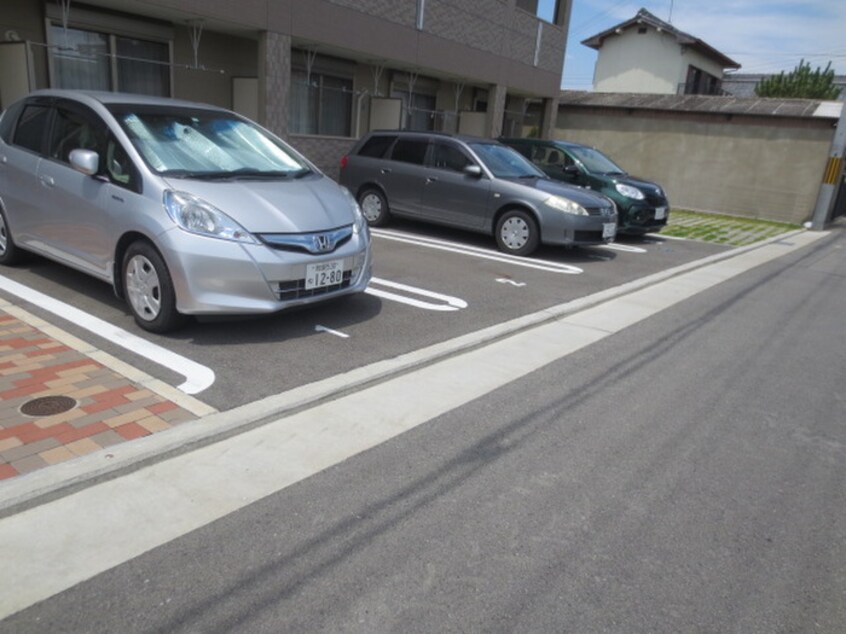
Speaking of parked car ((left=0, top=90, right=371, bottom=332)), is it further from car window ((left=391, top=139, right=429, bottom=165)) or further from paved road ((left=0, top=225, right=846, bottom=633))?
car window ((left=391, top=139, right=429, bottom=165))

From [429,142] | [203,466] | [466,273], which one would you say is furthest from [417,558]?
[429,142]

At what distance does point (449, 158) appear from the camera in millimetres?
9508

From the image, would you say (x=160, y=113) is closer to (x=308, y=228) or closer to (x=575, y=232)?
(x=308, y=228)

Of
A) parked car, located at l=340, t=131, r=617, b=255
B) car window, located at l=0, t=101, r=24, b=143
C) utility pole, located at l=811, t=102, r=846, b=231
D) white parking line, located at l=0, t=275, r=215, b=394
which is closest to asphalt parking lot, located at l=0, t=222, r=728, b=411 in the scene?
white parking line, located at l=0, t=275, r=215, b=394

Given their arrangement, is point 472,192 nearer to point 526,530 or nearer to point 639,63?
point 526,530

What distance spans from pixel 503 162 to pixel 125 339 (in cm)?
659

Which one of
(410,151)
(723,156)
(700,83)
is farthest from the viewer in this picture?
(700,83)

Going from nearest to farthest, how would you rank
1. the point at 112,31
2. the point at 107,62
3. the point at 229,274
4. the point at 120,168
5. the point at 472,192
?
the point at 229,274, the point at 120,168, the point at 472,192, the point at 112,31, the point at 107,62

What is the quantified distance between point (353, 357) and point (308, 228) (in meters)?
1.02

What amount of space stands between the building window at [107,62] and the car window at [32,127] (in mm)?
4619

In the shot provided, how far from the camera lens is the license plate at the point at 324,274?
183 inches

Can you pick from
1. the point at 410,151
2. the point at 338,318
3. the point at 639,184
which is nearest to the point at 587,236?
the point at 410,151

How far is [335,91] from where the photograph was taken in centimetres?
1452

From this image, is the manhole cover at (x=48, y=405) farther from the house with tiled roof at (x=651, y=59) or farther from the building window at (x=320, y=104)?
the house with tiled roof at (x=651, y=59)
